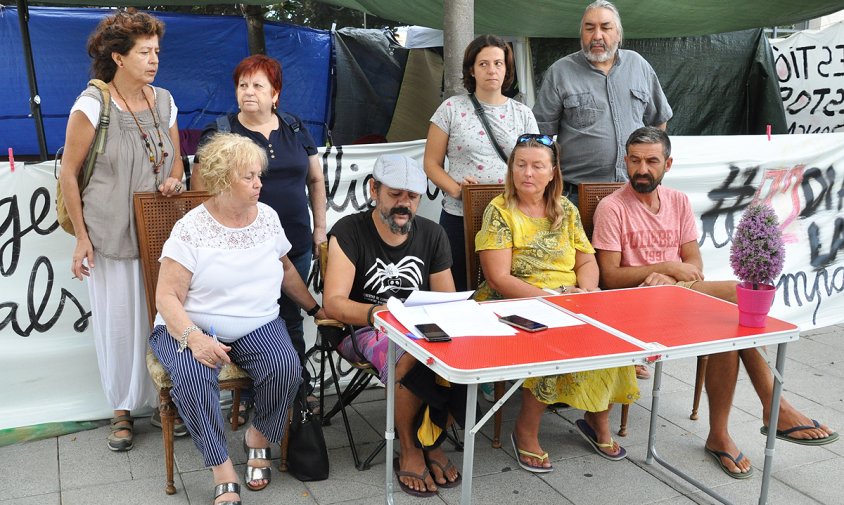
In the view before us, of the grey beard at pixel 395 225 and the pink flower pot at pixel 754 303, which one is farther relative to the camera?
the grey beard at pixel 395 225

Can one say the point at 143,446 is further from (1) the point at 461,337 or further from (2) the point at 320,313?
(1) the point at 461,337

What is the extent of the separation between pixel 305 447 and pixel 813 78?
259 inches

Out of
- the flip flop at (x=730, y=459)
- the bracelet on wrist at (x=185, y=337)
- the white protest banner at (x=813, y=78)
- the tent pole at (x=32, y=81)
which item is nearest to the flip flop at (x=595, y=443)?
the flip flop at (x=730, y=459)

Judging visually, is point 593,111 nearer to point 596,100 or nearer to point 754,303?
point 596,100

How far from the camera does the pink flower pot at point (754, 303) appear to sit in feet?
8.40

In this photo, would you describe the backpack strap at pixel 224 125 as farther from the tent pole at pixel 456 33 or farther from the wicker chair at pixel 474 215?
the tent pole at pixel 456 33

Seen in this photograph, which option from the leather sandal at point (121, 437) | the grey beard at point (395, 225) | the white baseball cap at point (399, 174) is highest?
the white baseball cap at point (399, 174)

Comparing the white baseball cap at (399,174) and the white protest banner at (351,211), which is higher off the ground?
the white baseball cap at (399,174)

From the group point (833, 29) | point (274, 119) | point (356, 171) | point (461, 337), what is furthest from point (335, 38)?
point (461, 337)

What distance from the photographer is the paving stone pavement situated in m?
2.96

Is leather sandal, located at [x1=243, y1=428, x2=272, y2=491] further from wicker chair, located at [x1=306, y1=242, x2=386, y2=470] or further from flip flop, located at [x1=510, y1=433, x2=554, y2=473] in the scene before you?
flip flop, located at [x1=510, y1=433, x2=554, y2=473]

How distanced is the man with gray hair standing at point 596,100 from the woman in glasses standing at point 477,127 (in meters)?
0.39

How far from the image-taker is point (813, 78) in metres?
7.23

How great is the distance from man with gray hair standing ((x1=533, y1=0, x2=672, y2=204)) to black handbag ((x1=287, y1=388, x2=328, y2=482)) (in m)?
2.01
